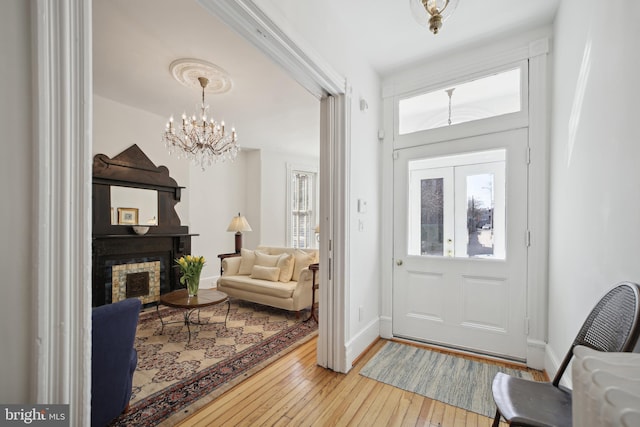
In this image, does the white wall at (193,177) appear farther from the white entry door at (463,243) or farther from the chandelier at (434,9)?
the chandelier at (434,9)

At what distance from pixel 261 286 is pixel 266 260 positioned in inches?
21.8

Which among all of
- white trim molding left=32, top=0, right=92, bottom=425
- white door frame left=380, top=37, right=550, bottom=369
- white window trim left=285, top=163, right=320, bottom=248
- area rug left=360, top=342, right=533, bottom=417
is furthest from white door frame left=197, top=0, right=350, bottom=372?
white window trim left=285, top=163, right=320, bottom=248

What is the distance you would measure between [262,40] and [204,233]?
450 cm

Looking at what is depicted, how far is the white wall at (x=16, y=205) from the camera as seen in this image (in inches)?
26.1

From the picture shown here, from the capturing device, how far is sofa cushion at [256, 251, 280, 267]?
4223 mm

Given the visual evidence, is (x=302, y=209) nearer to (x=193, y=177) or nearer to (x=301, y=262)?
(x=193, y=177)

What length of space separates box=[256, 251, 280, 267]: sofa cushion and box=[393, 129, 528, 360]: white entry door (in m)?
1.92

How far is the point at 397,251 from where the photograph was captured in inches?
117

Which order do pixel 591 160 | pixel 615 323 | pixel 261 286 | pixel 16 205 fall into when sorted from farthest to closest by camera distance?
pixel 261 286, pixel 591 160, pixel 615 323, pixel 16 205

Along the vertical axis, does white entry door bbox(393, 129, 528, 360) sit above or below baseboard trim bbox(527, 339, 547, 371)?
above

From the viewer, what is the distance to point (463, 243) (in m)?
2.68

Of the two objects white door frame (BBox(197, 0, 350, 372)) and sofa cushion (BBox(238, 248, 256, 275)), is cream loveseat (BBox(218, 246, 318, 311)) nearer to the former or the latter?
sofa cushion (BBox(238, 248, 256, 275))

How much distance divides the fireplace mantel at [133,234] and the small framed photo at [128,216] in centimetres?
7

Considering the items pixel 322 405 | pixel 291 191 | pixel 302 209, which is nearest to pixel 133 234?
pixel 291 191
